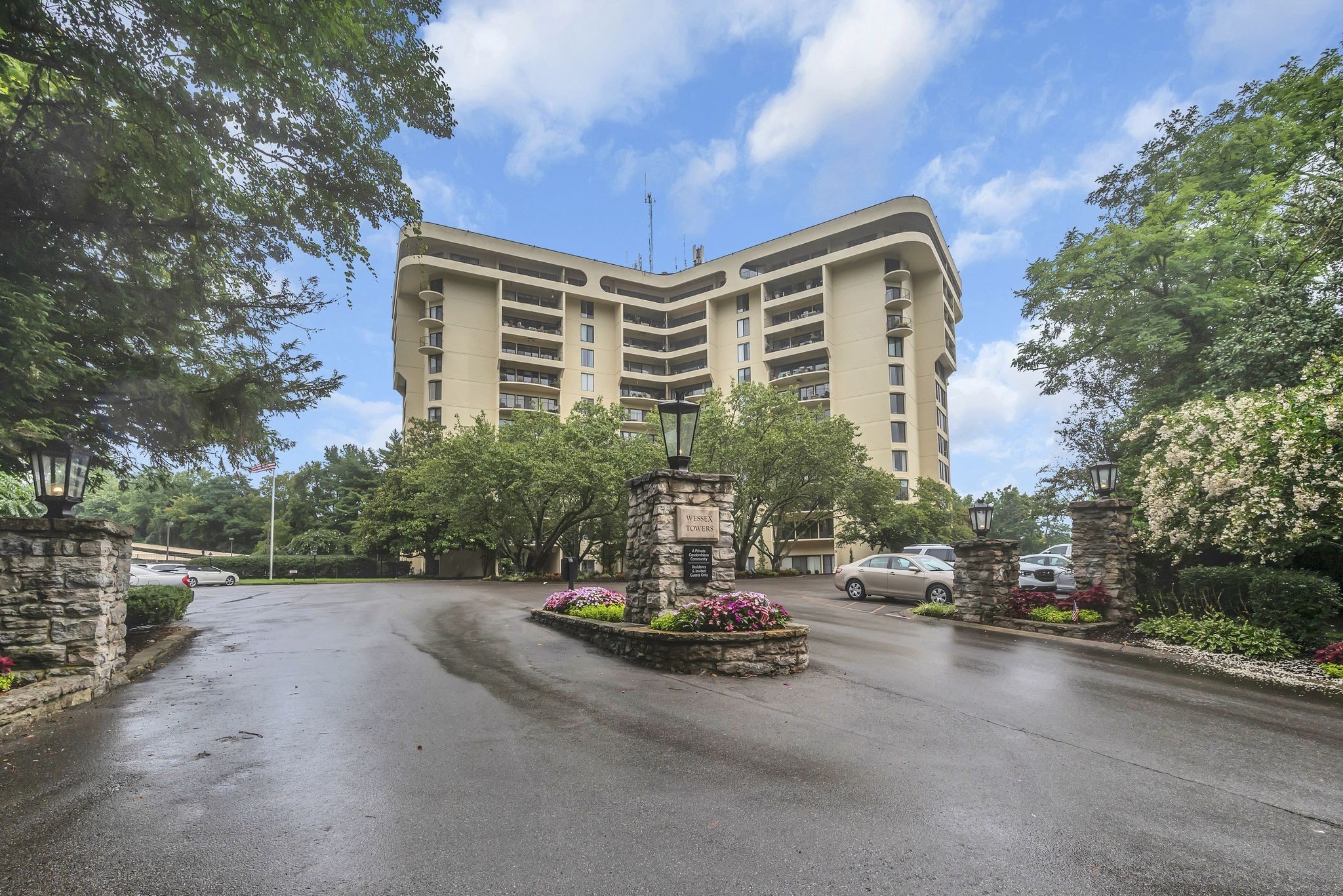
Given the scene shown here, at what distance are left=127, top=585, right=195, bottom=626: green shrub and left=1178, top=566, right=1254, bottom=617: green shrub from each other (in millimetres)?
18732

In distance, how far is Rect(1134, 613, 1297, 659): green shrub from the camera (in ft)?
30.8

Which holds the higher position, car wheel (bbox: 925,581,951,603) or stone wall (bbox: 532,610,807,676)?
stone wall (bbox: 532,610,807,676)

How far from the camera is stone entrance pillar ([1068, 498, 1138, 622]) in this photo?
41.0 feet

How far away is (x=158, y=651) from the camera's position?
9102 mm

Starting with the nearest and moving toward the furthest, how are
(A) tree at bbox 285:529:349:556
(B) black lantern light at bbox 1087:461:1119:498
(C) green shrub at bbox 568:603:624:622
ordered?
(C) green shrub at bbox 568:603:624:622
(B) black lantern light at bbox 1087:461:1119:498
(A) tree at bbox 285:529:349:556

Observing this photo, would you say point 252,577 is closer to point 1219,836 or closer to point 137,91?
point 137,91

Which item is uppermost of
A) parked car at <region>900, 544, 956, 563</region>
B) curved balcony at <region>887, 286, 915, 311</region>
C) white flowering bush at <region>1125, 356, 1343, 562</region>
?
curved balcony at <region>887, 286, 915, 311</region>

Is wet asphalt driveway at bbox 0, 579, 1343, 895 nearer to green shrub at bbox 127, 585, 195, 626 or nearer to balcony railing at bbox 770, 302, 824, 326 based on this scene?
green shrub at bbox 127, 585, 195, 626

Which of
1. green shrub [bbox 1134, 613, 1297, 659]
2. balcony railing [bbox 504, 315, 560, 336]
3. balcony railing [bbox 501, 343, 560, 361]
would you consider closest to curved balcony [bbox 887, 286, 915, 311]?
balcony railing [bbox 504, 315, 560, 336]

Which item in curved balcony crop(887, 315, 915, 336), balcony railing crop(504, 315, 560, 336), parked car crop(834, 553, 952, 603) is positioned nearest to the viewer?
parked car crop(834, 553, 952, 603)

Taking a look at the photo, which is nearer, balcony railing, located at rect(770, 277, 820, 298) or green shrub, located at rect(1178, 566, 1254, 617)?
green shrub, located at rect(1178, 566, 1254, 617)

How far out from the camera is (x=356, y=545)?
38.6 meters

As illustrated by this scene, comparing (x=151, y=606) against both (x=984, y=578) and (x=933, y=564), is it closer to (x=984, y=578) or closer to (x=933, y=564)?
(x=984, y=578)

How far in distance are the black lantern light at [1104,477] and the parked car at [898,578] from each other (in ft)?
14.3
